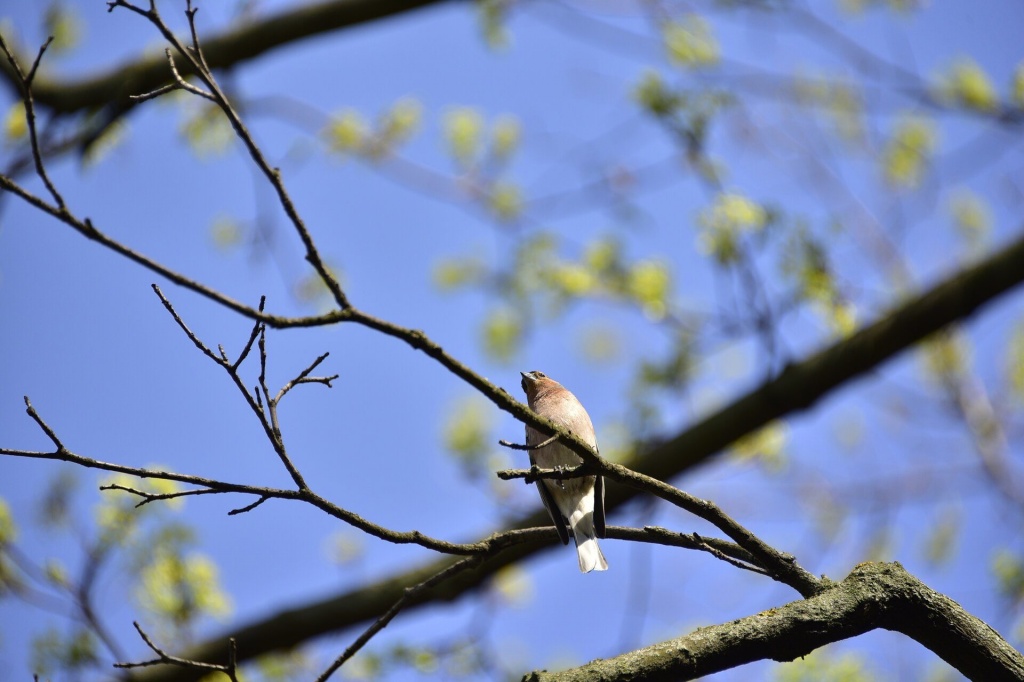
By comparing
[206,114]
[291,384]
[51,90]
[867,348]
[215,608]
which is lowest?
[291,384]

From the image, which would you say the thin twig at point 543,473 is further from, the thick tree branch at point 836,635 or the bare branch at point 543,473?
the thick tree branch at point 836,635

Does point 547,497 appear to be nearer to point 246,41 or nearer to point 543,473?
point 543,473

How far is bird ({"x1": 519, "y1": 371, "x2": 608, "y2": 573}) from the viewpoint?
14.9 feet

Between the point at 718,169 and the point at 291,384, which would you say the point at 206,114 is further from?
the point at 291,384

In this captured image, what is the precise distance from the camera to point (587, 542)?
4594 mm

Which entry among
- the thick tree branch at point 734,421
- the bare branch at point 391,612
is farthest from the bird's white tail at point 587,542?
the thick tree branch at point 734,421

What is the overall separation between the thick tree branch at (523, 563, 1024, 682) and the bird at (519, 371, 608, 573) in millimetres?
1338

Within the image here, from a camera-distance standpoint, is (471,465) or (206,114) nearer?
(471,465)

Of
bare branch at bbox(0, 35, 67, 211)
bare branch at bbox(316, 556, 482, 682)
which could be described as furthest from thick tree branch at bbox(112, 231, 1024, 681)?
bare branch at bbox(0, 35, 67, 211)

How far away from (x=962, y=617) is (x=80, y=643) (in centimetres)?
548

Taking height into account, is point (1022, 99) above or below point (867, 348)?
above

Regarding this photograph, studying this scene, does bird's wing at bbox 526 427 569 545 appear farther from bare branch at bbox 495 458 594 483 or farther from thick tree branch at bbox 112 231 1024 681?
thick tree branch at bbox 112 231 1024 681

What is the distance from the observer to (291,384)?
120 inches

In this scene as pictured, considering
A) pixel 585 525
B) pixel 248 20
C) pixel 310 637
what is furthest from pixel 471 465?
pixel 248 20
